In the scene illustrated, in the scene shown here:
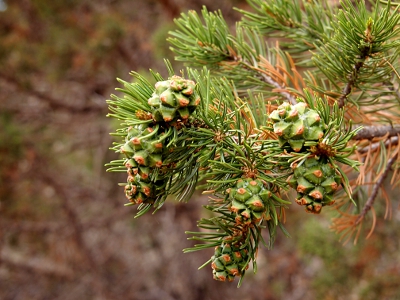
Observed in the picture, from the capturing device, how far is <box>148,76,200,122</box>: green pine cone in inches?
23.7

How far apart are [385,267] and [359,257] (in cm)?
22

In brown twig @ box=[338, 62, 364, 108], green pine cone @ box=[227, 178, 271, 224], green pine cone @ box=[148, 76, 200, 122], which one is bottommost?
green pine cone @ box=[227, 178, 271, 224]

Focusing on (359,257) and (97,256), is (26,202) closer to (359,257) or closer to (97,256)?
(97,256)

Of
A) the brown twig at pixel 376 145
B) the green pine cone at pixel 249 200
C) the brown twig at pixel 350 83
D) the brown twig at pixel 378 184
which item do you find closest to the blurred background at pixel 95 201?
the brown twig at pixel 378 184

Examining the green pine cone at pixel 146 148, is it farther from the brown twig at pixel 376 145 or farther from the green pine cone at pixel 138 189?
the brown twig at pixel 376 145

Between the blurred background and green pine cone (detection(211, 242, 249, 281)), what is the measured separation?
159 centimetres

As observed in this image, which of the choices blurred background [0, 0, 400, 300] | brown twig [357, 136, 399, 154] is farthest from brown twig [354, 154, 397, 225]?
blurred background [0, 0, 400, 300]

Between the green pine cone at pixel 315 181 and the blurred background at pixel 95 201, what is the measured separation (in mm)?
1741

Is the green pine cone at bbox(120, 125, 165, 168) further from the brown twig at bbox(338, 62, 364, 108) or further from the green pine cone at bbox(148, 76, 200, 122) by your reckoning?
the brown twig at bbox(338, 62, 364, 108)

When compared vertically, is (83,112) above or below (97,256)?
above

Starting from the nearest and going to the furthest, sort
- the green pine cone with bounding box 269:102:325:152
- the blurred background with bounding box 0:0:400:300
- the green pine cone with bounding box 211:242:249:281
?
the green pine cone with bounding box 269:102:325:152, the green pine cone with bounding box 211:242:249:281, the blurred background with bounding box 0:0:400:300

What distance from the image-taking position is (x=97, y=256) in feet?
13.7

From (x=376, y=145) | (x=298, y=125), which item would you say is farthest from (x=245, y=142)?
(x=376, y=145)

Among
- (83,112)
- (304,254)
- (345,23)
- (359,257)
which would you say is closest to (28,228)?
(83,112)
